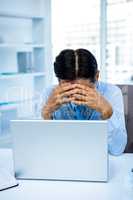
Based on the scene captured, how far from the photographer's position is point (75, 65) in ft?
5.02

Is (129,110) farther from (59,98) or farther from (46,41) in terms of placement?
(46,41)

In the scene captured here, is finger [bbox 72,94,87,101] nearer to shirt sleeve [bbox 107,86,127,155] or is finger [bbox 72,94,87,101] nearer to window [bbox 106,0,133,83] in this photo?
shirt sleeve [bbox 107,86,127,155]

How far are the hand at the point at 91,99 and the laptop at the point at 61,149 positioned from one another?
0.16 metres

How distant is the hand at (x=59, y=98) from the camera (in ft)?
4.55

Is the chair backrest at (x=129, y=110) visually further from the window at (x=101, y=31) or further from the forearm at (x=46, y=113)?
the window at (x=101, y=31)

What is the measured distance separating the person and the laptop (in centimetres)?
17

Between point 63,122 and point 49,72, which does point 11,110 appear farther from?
point 63,122

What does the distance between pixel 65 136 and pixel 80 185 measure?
194 millimetres

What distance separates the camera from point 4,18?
137 inches

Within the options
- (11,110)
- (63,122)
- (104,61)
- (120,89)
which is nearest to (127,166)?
(63,122)

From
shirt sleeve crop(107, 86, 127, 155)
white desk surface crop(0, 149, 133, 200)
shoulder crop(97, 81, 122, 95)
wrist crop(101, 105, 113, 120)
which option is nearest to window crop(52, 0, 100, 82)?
shoulder crop(97, 81, 122, 95)

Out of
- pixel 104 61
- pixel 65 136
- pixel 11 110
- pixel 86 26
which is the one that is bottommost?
pixel 11 110

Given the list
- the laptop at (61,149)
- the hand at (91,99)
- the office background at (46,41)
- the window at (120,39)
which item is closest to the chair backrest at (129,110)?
the hand at (91,99)

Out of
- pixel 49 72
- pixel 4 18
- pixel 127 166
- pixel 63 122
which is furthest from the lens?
pixel 49 72
